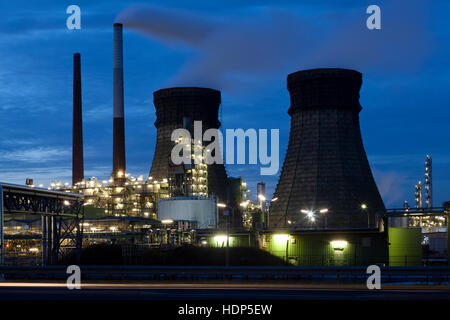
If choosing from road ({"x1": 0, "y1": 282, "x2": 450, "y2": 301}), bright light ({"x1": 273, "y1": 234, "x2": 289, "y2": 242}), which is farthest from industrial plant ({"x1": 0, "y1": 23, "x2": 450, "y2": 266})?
road ({"x1": 0, "y1": 282, "x2": 450, "y2": 301})

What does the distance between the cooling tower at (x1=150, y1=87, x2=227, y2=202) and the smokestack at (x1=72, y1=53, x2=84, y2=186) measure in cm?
1050

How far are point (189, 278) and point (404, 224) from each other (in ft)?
A: 183

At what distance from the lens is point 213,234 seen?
65.8 m

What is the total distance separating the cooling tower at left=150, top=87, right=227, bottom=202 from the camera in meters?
94.2

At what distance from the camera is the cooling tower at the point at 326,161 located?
82.4 meters

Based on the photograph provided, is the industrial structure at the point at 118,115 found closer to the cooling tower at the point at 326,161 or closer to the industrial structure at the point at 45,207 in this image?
the cooling tower at the point at 326,161

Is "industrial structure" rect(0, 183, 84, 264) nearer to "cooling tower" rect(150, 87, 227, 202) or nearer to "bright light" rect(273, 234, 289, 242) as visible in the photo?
"bright light" rect(273, 234, 289, 242)

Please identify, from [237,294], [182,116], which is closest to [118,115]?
[182,116]

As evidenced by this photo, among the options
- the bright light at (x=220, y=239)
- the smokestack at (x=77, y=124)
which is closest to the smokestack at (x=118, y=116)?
the smokestack at (x=77, y=124)

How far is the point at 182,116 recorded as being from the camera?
94875 mm

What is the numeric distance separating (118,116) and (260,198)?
2212 cm

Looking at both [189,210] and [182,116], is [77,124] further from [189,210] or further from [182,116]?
[189,210]
